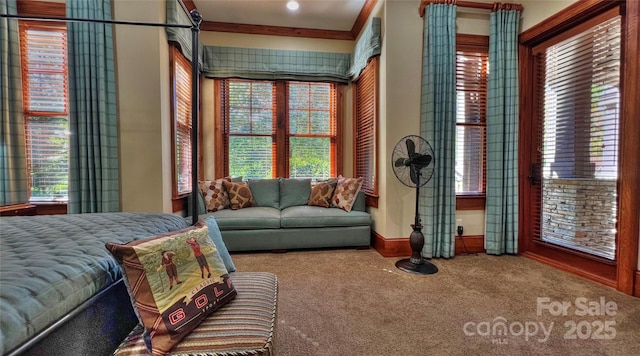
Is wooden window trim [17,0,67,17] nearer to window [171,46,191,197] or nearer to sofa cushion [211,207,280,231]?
window [171,46,191,197]

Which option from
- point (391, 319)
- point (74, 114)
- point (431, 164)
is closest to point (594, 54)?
point (431, 164)

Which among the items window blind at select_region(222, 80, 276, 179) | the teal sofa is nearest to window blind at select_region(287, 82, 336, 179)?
window blind at select_region(222, 80, 276, 179)

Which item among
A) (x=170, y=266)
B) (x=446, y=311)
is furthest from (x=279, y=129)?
(x=170, y=266)

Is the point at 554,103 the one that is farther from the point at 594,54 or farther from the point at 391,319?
the point at 391,319

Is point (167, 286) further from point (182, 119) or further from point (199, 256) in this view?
point (182, 119)

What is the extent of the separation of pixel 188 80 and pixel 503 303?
397 centimetres

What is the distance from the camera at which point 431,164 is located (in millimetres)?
2688

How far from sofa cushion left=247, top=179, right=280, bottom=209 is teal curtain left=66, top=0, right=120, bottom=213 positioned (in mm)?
1573

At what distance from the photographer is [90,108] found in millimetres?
2555

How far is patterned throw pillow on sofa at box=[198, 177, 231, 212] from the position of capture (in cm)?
340

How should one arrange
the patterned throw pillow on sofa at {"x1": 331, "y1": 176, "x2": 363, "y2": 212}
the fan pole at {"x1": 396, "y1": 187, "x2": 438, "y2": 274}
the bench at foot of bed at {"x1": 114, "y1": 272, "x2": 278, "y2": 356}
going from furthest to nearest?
the patterned throw pillow on sofa at {"x1": 331, "y1": 176, "x2": 363, "y2": 212} < the fan pole at {"x1": 396, "y1": 187, "x2": 438, "y2": 274} < the bench at foot of bed at {"x1": 114, "y1": 272, "x2": 278, "y2": 356}

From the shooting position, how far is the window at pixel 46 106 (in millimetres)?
2703

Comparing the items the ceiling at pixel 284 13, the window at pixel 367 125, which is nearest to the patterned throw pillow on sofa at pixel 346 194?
the window at pixel 367 125

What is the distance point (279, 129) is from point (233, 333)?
3.35 m
